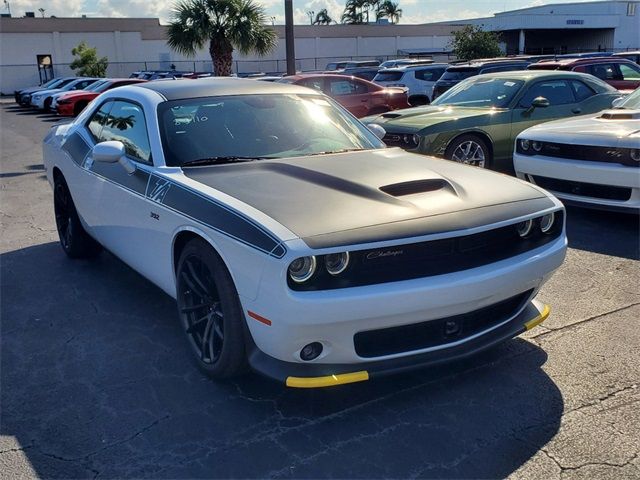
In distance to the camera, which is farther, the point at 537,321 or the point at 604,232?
the point at 604,232

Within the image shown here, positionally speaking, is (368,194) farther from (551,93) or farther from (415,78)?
(415,78)

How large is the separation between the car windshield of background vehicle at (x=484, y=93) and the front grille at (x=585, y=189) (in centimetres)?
206

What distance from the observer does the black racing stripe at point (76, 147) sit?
16.8ft

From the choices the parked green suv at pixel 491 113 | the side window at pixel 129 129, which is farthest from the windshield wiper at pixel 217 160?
the parked green suv at pixel 491 113

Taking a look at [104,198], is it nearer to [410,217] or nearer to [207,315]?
[207,315]

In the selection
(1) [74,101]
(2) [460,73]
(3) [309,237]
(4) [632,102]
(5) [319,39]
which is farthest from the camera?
(5) [319,39]

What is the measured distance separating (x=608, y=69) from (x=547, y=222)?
36.9ft

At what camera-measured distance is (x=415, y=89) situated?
59.5 ft

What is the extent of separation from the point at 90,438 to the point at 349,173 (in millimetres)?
1954

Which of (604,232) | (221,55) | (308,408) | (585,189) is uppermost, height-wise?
(221,55)

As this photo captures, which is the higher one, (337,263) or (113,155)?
(113,155)

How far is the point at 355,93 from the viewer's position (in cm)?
1384

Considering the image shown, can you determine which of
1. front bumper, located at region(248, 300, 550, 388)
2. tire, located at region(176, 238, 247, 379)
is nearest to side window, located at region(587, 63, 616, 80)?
front bumper, located at region(248, 300, 550, 388)

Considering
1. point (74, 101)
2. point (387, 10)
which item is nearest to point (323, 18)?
point (387, 10)
